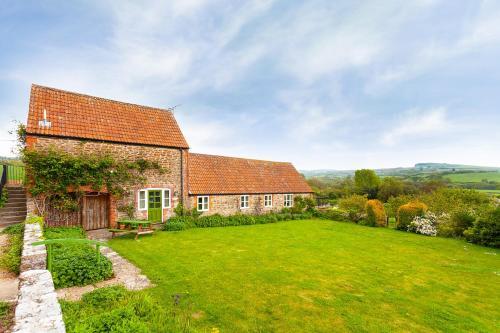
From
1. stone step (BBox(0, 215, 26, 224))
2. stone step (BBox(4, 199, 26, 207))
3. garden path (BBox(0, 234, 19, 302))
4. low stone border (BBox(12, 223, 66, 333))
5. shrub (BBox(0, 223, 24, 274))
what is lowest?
garden path (BBox(0, 234, 19, 302))

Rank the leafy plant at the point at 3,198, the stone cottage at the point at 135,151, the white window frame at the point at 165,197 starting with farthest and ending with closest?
the white window frame at the point at 165,197 → the stone cottage at the point at 135,151 → the leafy plant at the point at 3,198

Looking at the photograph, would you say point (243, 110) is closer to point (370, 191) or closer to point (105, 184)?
point (105, 184)

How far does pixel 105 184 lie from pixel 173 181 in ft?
14.2

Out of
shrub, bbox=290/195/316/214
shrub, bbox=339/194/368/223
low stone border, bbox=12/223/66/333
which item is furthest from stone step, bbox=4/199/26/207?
shrub, bbox=339/194/368/223

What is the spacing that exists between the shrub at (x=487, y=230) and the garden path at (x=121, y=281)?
62.1 feet

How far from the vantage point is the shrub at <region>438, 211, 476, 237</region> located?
55.7ft

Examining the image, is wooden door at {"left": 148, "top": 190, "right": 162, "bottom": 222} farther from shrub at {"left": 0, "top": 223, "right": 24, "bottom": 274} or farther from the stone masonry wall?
shrub at {"left": 0, "top": 223, "right": 24, "bottom": 274}

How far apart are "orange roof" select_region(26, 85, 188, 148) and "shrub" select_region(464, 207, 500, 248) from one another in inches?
794

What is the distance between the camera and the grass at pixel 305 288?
549cm

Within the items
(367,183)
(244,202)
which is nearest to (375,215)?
(244,202)

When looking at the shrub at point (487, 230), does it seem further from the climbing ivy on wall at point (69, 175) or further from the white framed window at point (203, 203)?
the climbing ivy on wall at point (69, 175)

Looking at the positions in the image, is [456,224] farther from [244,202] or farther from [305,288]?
[305,288]

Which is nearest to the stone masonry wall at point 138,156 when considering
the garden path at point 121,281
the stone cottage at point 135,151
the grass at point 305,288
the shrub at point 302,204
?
the stone cottage at point 135,151

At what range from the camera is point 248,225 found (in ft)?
63.9
